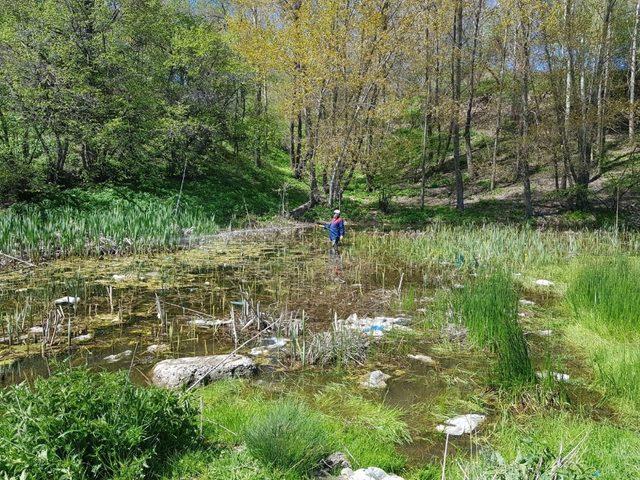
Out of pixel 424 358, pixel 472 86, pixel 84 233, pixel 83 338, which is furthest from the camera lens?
pixel 472 86

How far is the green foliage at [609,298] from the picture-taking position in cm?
562

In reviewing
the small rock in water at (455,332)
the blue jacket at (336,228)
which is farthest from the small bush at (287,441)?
the blue jacket at (336,228)

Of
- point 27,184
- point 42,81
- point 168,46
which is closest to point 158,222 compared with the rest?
point 27,184

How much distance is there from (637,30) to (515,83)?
1008 centimetres

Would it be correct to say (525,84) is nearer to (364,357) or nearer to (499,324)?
(499,324)

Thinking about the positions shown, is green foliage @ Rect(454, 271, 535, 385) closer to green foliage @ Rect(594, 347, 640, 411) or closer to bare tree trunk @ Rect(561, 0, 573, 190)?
green foliage @ Rect(594, 347, 640, 411)

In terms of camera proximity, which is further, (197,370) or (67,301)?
(67,301)

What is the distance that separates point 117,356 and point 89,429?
284cm

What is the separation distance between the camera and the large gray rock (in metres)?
4.62

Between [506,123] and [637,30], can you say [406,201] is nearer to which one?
[506,123]

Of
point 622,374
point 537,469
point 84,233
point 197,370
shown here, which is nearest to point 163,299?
point 197,370

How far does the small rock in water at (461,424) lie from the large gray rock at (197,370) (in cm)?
209

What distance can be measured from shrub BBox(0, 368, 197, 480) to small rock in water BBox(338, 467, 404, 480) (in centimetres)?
110

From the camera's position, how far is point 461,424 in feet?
12.9
